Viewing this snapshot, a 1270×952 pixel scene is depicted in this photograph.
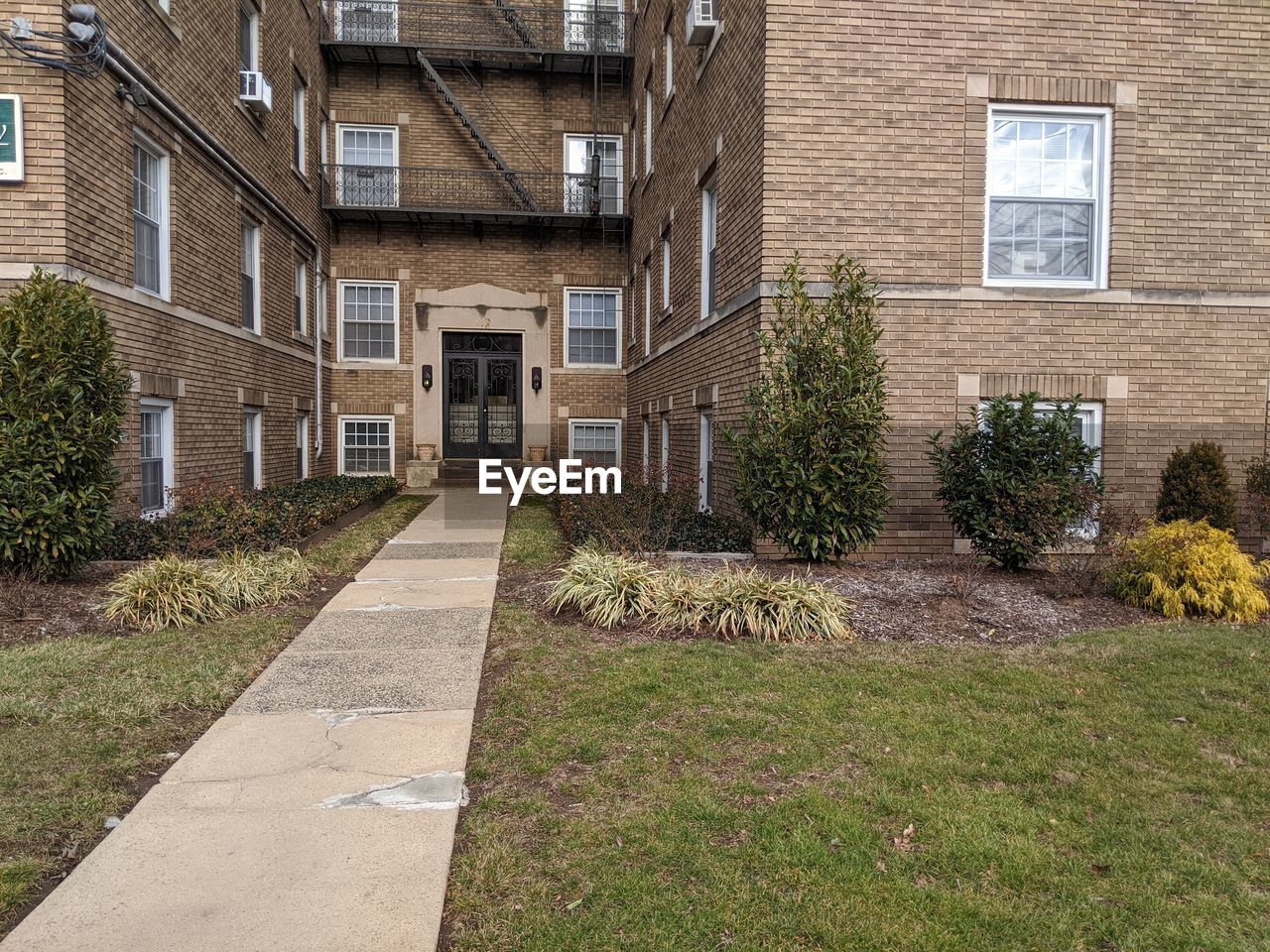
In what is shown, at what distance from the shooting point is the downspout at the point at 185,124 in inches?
336

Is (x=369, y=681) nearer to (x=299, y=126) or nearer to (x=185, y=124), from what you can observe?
(x=185, y=124)

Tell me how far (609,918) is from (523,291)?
17.6m

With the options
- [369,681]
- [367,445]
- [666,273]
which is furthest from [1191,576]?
→ [367,445]

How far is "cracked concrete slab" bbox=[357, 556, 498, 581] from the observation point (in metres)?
8.47

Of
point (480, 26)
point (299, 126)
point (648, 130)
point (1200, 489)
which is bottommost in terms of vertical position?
point (1200, 489)

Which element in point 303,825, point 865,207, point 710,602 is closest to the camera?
point 303,825

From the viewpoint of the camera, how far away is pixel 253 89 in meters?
12.5

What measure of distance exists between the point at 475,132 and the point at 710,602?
50.7 feet

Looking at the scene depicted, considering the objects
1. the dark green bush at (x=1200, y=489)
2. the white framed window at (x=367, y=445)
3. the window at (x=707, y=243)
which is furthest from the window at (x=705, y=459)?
the white framed window at (x=367, y=445)

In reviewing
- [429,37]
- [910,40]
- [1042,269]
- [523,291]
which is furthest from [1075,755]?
[429,37]

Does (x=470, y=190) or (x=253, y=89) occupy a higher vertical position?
(x=470, y=190)

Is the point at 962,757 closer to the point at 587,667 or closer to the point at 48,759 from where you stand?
the point at 587,667

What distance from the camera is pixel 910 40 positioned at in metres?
8.34

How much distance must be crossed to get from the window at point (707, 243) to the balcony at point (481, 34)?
8.62m
